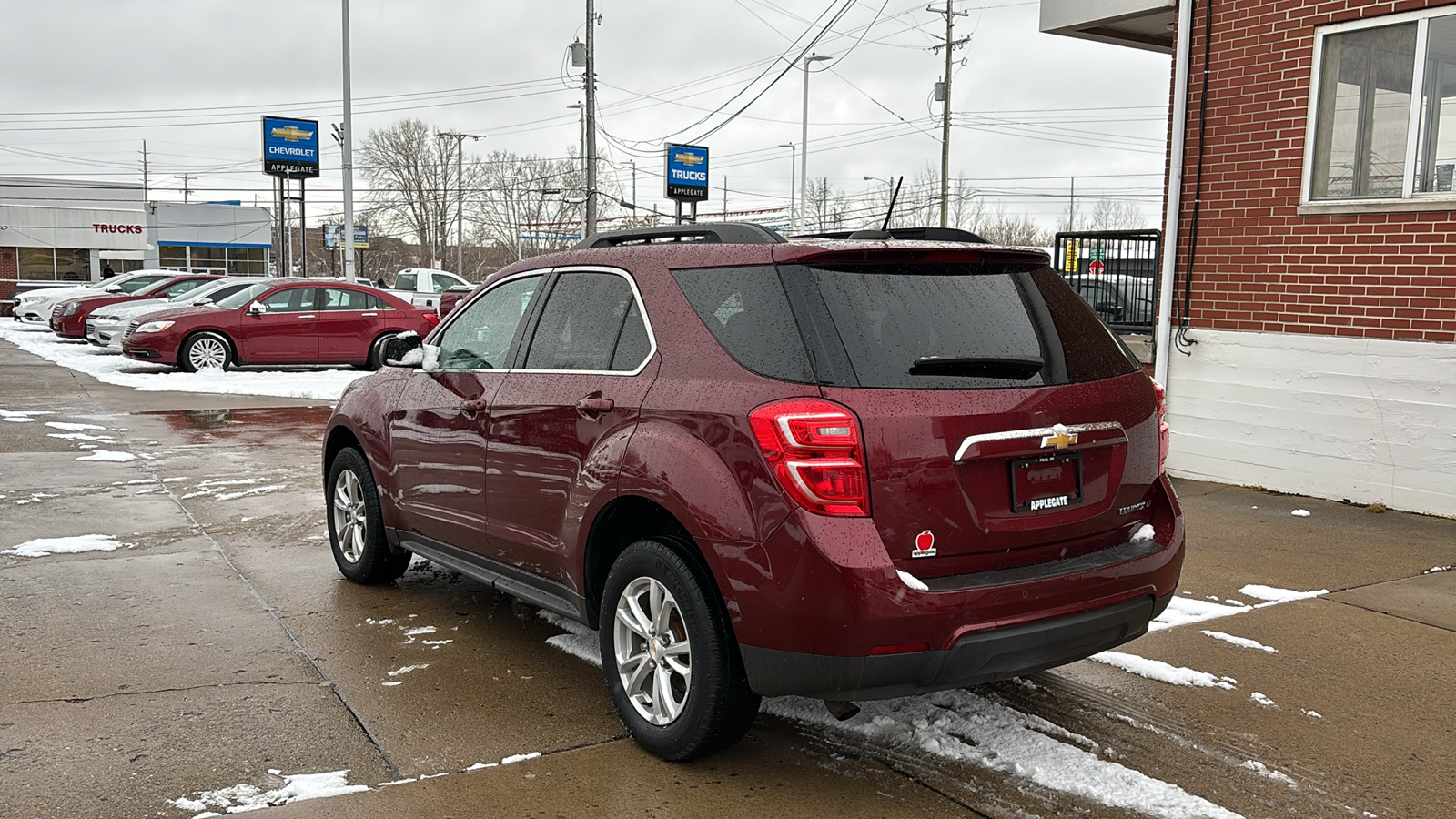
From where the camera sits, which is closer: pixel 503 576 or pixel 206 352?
pixel 503 576

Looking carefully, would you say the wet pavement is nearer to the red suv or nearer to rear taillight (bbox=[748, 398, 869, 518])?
the red suv

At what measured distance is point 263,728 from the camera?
420 cm

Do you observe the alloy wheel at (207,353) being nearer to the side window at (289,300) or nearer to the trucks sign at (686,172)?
the side window at (289,300)

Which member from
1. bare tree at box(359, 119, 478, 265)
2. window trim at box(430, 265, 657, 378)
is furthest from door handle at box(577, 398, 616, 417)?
bare tree at box(359, 119, 478, 265)

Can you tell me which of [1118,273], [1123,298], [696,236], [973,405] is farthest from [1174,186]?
[973,405]

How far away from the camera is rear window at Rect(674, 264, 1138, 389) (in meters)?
3.56

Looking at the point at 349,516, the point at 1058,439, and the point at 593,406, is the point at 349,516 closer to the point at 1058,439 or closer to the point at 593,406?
the point at 593,406

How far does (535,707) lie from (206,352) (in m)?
16.2

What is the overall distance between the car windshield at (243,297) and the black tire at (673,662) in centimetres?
1674

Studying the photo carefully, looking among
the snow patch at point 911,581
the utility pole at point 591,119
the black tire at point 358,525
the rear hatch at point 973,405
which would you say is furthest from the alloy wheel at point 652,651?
the utility pole at point 591,119

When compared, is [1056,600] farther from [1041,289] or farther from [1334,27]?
[1334,27]

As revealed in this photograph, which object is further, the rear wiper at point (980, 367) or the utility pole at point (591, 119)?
the utility pole at point (591, 119)

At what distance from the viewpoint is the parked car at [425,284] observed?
28.3m

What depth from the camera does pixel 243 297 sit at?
64.0 feet
